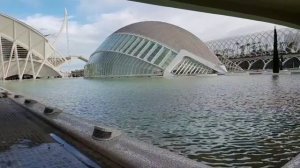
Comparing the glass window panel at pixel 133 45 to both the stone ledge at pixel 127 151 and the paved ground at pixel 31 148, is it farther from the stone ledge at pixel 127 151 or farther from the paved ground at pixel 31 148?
the stone ledge at pixel 127 151

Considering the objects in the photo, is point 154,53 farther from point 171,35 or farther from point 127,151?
point 127,151

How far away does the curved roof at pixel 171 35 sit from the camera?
53.1 metres

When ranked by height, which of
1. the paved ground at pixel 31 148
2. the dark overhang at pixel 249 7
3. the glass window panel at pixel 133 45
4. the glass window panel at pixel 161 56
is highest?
the glass window panel at pixel 133 45

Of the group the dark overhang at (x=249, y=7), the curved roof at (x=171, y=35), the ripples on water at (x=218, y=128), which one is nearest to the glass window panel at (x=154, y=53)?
the curved roof at (x=171, y=35)

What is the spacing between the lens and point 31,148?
602 cm

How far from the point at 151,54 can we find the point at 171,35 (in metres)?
8.23

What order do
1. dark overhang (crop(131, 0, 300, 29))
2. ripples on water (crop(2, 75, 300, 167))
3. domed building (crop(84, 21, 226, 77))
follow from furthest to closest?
domed building (crop(84, 21, 226, 77)) < dark overhang (crop(131, 0, 300, 29)) < ripples on water (crop(2, 75, 300, 167))

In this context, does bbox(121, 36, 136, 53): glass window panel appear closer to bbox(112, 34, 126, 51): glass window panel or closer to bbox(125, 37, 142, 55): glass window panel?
bbox(125, 37, 142, 55): glass window panel

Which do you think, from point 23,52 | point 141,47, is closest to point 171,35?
point 141,47

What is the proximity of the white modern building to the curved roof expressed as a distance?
21541mm

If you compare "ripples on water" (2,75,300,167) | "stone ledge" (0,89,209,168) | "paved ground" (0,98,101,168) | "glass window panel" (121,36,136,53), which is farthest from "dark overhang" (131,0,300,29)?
"glass window panel" (121,36,136,53)

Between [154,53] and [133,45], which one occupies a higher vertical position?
[133,45]

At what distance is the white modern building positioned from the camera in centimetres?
6812

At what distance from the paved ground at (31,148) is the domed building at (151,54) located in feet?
134
